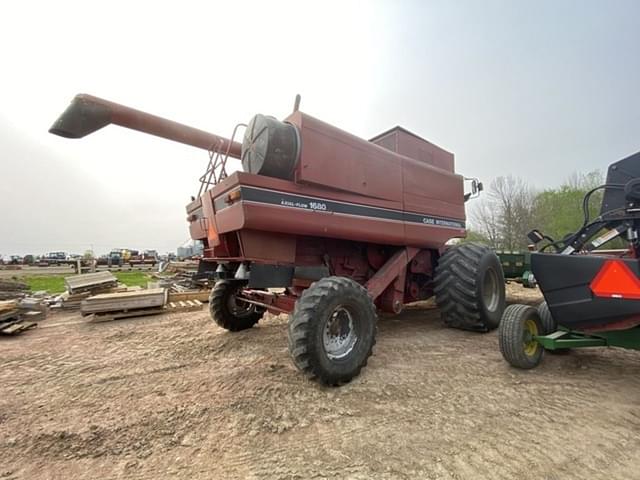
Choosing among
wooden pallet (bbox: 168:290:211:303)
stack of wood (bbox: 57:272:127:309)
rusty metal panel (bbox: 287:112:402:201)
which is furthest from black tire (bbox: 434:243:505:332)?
stack of wood (bbox: 57:272:127:309)

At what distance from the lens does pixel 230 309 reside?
15.1ft

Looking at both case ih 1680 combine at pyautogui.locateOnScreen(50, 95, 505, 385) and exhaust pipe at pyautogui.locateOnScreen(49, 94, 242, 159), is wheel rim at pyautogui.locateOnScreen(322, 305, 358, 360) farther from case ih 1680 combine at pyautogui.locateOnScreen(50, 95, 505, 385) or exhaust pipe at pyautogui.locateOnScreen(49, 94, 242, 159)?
exhaust pipe at pyautogui.locateOnScreen(49, 94, 242, 159)

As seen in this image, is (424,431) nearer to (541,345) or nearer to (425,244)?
(541,345)

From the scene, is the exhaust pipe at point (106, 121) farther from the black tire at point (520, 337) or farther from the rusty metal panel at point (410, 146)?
the black tire at point (520, 337)

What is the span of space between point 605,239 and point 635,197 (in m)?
0.42

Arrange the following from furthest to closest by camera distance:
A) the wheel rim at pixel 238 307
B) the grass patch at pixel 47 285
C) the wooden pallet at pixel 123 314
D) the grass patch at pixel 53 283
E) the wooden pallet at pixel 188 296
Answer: the grass patch at pixel 53 283 → the grass patch at pixel 47 285 → the wooden pallet at pixel 188 296 → the wooden pallet at pixel 123 314 → the wheel rim at pixel 238 307

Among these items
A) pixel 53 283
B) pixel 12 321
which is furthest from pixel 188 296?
pixel 53 283

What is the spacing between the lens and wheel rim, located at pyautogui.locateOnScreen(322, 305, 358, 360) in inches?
116

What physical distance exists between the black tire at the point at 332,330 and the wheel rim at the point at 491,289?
8.26 ft

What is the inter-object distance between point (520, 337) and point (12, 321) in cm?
738

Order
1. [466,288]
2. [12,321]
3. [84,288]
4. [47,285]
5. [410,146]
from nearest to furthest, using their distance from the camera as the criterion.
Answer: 1. [466,288]
2. [410,146]
3. [12,321]
4. [84,288]
5. [47,285]

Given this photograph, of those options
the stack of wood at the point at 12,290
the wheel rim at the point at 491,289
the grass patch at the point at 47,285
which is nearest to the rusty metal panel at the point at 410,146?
the wheel rim at the point at 491,289

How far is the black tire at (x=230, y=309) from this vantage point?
14.9 ft

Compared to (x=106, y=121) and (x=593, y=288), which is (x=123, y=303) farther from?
(x=593, y=288)
